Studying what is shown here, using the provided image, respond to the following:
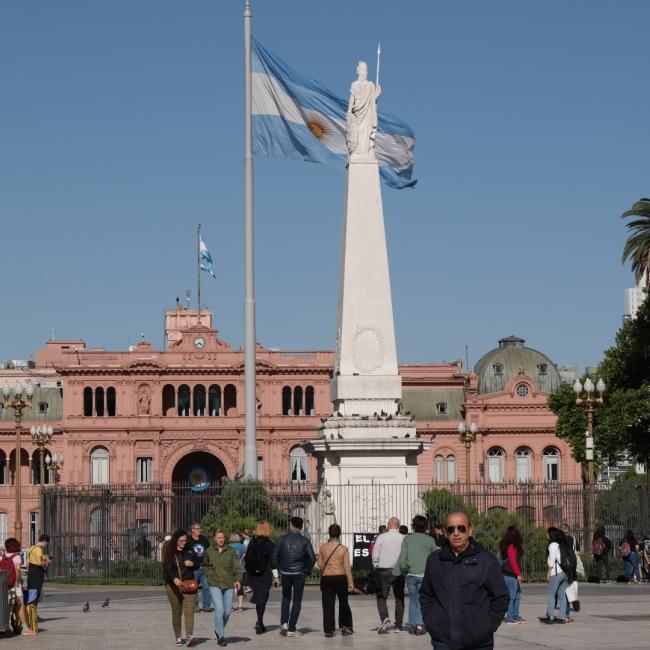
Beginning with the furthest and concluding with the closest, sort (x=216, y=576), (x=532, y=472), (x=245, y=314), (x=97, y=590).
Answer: (x=532, y=472)
(x=245, y=314)
(x=97, y=590)
(x=216, y=576)

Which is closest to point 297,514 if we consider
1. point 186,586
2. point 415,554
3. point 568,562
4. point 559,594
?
point 559,594

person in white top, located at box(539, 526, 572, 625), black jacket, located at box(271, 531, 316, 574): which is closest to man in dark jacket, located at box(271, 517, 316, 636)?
black jacket, located at box(271, 531, 316, 574)

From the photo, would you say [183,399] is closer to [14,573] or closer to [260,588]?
[14,573]

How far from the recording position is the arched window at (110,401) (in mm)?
98250

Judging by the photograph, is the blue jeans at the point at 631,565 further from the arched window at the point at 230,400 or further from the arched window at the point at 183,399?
the arched window at the point at 183,399

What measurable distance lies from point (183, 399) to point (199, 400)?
3.43ft

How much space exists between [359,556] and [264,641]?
9.01m

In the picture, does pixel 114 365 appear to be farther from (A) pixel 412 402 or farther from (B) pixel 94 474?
(A) pixel 412 402

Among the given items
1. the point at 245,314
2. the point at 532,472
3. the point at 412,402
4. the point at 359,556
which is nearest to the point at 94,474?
the point at 412,402

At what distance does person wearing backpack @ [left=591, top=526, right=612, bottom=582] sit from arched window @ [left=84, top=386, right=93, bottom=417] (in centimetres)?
6652

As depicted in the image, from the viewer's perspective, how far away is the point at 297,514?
119ft

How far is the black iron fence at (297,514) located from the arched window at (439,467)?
191ft

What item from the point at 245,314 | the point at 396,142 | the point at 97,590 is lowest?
the point at 97,590

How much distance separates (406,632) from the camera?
20.7 m
